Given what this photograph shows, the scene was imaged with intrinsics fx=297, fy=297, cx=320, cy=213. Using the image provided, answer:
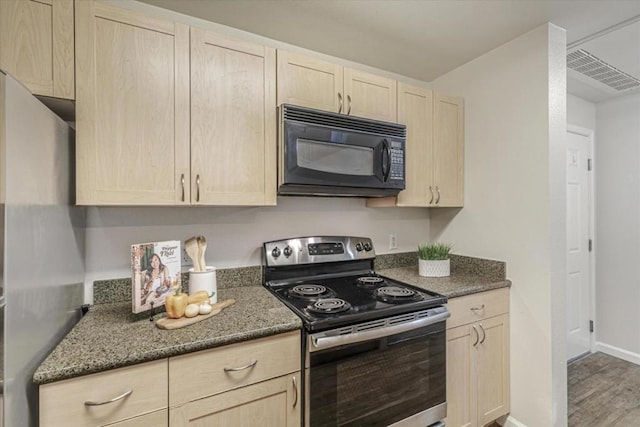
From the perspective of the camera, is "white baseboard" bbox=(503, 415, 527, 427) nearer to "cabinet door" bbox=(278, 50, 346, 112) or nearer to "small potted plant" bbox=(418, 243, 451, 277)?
"small potted plant" bbox=(418, 243, 451, 277)

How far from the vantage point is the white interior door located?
9.37ft

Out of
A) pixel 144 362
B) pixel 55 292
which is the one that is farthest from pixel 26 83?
pixel 144 362

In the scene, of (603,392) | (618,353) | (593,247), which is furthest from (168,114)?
(618,353)

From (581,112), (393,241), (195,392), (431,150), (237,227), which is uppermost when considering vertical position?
(581,112)

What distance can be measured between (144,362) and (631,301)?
3.94 meters

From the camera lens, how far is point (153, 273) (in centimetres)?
125

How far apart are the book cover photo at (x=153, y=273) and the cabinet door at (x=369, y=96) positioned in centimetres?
123

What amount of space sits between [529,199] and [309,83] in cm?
151

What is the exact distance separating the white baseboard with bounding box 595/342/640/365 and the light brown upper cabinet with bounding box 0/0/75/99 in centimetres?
459

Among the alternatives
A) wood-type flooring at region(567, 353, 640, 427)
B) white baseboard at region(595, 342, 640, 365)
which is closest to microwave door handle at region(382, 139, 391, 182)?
wood-type flooring at region(567, 353, 640, 427)

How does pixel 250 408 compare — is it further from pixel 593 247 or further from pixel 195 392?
pixel 593 247

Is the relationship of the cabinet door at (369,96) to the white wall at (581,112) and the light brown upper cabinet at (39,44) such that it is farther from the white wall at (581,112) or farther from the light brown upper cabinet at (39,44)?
the white wall at (581,112)

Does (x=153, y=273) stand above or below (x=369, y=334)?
above

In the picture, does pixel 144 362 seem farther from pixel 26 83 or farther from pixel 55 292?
pixel 26 83
